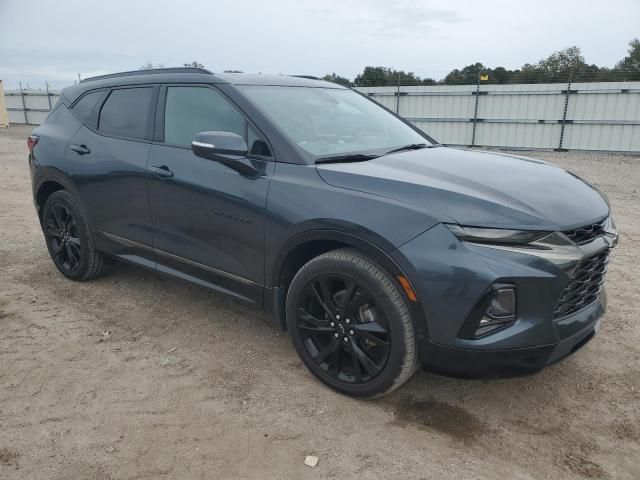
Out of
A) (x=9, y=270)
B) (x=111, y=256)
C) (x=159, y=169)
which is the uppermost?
(x=159, y=169)

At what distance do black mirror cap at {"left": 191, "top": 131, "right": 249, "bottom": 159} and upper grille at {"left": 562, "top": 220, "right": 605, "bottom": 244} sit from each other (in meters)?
1.80

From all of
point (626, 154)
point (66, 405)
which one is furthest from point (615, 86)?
point (66, 405)

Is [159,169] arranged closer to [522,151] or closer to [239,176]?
[239,176]

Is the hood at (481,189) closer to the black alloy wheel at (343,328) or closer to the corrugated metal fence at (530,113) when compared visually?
the black alloy wheel at (343,328)

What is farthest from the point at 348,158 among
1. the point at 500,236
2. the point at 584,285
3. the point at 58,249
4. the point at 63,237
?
the point at 58,249

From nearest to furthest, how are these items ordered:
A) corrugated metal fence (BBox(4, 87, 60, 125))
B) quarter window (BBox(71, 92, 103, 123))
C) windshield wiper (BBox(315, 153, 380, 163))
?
windshield wiper (BBox(315, 153, 380, 163)), quarter window (BBox(71, 92, 103, 123)), corrugated metal fence (BBox(4, 87, 60, 125))

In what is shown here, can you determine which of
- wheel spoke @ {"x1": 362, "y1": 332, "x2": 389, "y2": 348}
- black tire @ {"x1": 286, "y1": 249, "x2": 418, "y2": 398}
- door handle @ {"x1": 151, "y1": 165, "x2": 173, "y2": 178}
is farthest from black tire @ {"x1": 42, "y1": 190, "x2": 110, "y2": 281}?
wheel spoke @ {"x1": 362, "y1": 332, "x2": 389, "y2": 348}

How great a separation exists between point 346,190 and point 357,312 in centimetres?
65

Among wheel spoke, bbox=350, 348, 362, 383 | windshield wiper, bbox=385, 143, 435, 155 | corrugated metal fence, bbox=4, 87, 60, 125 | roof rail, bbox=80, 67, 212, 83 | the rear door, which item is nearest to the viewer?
wheel spoke, bbox=350, 348, 362, 383

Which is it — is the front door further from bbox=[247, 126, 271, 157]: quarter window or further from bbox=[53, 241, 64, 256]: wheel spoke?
bbox=[53, 241, 64, 256]: wheel spoke

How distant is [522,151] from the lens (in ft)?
55.8

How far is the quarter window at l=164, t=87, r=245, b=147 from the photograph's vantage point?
3.31m

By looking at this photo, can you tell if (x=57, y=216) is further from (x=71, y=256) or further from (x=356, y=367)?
(x=356, y=367)

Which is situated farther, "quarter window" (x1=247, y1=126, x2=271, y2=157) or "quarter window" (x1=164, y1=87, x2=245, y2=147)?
"quarter window" (x1=164, y1=87, x2=245, y2=147)
